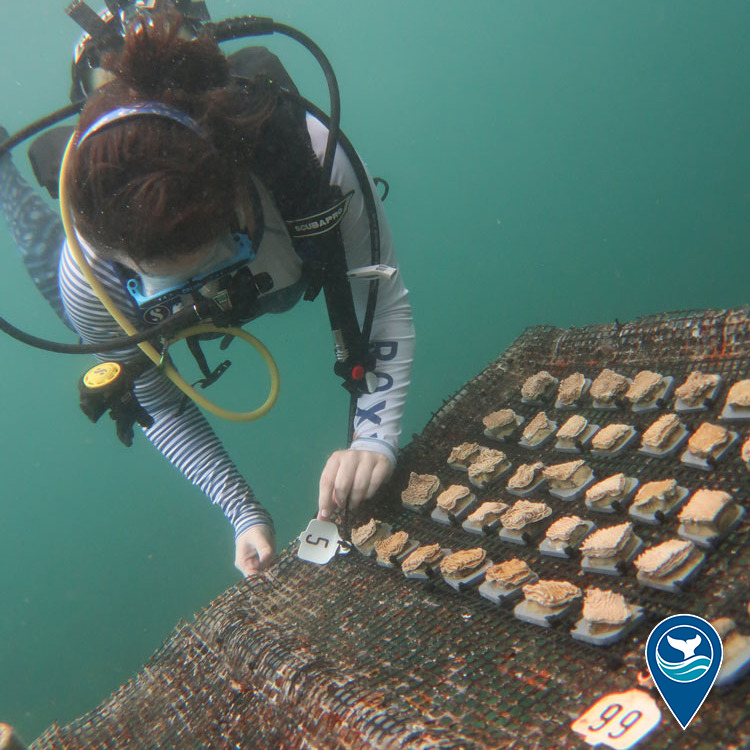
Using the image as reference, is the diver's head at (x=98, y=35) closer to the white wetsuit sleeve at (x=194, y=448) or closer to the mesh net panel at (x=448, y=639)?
the white wetsuit sleeve at (x=194, y=448)

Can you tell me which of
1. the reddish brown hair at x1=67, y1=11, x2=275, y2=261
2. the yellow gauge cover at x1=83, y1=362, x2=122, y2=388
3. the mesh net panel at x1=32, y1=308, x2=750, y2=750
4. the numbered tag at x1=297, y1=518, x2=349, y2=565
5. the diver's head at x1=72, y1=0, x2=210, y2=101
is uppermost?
the diver's head at x1=72, y1=0, x2=210, y2=101

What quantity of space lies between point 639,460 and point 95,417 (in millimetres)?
1731

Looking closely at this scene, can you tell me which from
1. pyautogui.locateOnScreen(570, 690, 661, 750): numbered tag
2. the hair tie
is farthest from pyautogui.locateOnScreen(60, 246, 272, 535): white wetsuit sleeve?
pyautogui.locateOnScreen(570, 690, 661, 750): numbered tag

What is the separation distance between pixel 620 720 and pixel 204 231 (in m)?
1.24

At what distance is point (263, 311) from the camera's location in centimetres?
207

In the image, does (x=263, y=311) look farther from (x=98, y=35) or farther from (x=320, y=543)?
(x=98, y=35)

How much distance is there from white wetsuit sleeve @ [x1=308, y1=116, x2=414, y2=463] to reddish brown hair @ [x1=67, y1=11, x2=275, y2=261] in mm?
621

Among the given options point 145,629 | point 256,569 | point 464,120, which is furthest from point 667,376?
point 464,120

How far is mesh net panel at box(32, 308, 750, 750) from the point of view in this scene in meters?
1.06

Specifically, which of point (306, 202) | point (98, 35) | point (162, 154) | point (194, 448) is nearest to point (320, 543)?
point (194, 448)

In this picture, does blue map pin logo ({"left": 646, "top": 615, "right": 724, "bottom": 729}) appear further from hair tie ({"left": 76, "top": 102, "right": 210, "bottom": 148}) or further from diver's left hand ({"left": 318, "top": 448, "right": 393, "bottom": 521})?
hair tie ({"left": 76, "top": 102, "right": 210, "bottom": 148})

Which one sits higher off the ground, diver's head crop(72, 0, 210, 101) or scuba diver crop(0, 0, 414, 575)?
diver's head crop(72, 0, 210, 101)

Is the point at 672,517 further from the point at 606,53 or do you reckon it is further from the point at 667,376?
the point at 606,53

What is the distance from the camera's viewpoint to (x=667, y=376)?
1.81 m
